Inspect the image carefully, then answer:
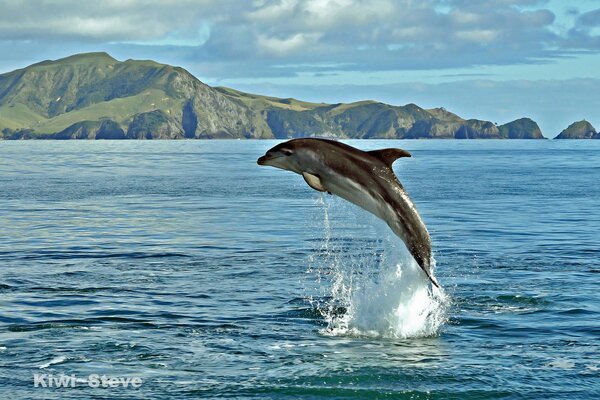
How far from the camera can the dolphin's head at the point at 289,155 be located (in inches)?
665

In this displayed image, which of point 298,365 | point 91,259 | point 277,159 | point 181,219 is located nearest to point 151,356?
point 298,365

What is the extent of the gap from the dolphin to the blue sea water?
8.62 feet

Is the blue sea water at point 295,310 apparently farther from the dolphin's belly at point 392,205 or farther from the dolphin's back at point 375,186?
the dolphin's back at point 375,186

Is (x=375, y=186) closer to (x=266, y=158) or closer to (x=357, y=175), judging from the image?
(x=357, y=175)

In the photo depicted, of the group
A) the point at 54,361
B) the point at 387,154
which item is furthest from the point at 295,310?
the point at 54,361

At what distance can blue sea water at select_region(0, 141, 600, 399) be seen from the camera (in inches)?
614

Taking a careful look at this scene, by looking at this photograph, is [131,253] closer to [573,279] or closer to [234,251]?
[234,251]

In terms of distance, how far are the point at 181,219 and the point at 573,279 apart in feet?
72.2

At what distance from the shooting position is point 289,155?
16891mm

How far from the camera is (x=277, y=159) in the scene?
55.8 feet

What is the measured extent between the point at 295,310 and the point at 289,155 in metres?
5.68

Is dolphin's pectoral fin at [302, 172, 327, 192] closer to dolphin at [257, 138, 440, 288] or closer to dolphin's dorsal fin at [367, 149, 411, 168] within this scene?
dolphin at [257, 138, 440, 288]

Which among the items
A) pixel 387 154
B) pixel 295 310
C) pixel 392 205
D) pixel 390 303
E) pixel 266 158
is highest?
pixel 387 154

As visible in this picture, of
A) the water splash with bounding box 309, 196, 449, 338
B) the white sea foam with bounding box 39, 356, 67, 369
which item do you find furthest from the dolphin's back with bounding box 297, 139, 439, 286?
the white sea foam with bounding box 39, 356, 67, 369
